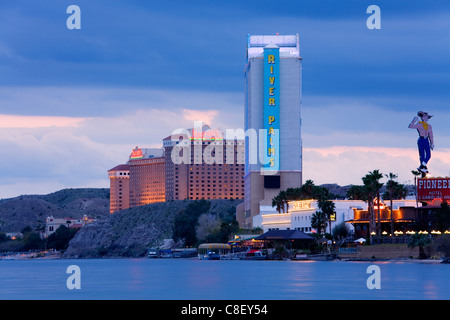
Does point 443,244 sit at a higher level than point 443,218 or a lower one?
lower

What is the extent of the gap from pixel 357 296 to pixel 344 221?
353 ft

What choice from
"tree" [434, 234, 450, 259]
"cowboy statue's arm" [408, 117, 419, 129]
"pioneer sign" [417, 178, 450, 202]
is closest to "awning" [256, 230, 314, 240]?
"pioneer sign" [417, 178, 450, 202]

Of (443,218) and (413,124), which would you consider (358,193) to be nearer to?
(413,124)

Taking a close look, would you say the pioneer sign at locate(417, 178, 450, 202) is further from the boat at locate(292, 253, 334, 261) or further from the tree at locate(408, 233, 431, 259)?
the boat at locate(292, 253, 334, 261)

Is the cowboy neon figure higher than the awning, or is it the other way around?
the cowboy neon figure

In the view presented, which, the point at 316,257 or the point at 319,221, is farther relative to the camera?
the point at 319,221

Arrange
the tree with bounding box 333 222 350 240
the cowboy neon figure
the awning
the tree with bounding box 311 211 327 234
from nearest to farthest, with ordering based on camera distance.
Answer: the cowboy neon figure → the awning → the tree with bounding box 333 222 350 240 → the tree with bounding box 311 211 327 234

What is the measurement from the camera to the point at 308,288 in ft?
295

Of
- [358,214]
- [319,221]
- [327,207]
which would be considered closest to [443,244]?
[327,207]

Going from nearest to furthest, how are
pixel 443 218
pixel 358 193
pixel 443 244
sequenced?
1. pixel 443 244
2. pixel 443 218
3. pixel 358 193

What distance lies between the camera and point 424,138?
165 meters

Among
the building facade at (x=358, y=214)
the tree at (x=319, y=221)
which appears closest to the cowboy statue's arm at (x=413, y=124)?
the building facade at (x=358, y=214)

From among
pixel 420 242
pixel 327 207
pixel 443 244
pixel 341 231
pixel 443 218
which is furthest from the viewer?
pixel 341 231

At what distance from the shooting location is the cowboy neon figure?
164 meters
